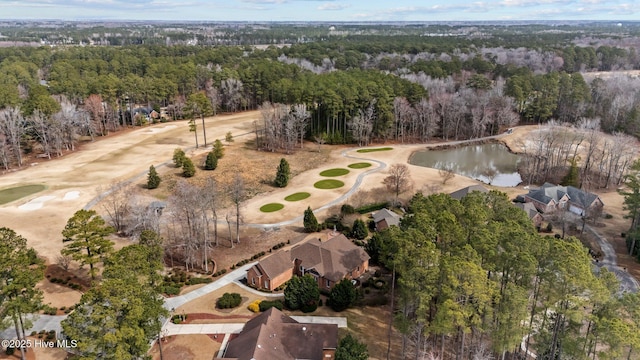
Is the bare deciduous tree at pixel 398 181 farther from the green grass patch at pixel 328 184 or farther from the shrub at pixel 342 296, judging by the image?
the shrub at pixel 342 296

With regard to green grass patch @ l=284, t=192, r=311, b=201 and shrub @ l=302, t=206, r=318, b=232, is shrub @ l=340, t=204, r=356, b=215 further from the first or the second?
green grass patch @ l=284, t=192, r=311, b=201

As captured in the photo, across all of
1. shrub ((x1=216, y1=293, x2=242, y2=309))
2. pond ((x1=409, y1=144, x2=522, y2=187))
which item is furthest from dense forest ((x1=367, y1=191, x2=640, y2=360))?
pond ((x1=409, y1=144, x2=522, y2=187))

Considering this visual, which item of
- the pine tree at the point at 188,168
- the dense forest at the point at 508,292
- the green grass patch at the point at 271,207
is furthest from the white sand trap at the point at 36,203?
the dense forest at the point at 508,292

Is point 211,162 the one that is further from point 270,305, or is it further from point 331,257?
point 270,305

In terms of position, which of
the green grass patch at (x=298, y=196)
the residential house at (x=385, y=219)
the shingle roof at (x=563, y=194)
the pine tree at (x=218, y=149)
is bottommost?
the green grass patch at (x=298, y=196)

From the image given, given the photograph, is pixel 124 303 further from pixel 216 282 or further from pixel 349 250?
pixel 349 250

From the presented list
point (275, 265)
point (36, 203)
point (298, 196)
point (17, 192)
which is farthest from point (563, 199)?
point (17, 192)

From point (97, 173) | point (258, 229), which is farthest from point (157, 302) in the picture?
point (97, 173)

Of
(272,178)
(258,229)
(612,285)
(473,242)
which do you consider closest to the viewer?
(612,285)
